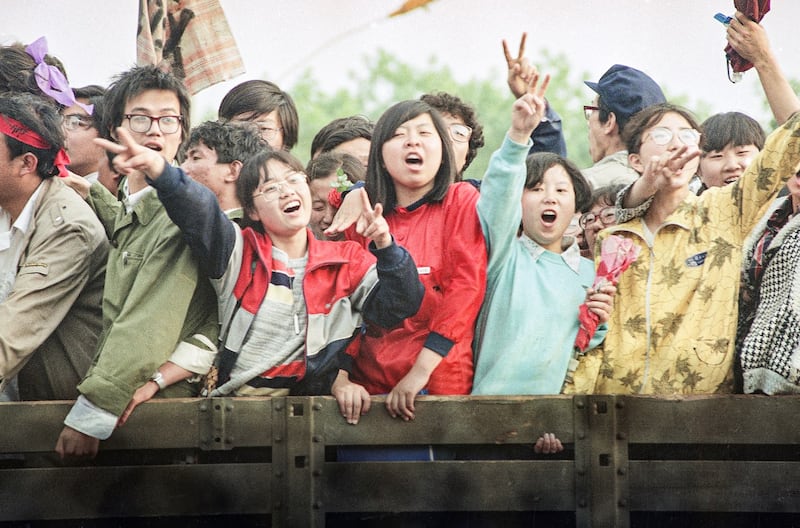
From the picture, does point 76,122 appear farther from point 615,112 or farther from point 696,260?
point 696,260

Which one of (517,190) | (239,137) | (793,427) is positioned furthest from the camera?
(239,137)

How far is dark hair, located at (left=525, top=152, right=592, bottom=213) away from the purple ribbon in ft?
6.50

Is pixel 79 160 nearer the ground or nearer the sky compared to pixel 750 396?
nearer the sky

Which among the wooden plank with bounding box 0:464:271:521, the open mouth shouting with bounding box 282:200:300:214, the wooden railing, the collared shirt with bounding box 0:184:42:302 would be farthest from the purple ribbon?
the wooden plank with bounding box 0:464:271:521

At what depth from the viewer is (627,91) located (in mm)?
4590

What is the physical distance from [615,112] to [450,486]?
1888 millimetres

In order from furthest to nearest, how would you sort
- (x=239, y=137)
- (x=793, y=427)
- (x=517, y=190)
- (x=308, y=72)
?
(x=308, y=72) < (x=239, y=137) < (x=517, y=190) < (x=793, y=427)

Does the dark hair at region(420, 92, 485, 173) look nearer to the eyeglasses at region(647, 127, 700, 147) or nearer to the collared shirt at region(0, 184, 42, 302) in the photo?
the eyeglasses at region(647, 127, 700, 147)

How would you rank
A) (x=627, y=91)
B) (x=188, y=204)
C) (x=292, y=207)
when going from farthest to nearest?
(x=627, y=91) < (x=292, y=207) < (x=188, y=204)

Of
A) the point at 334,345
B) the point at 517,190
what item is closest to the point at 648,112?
the point at 517,190

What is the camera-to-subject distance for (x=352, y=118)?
4.78 m

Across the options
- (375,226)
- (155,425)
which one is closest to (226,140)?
(375,226)

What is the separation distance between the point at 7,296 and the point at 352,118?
5.36ft

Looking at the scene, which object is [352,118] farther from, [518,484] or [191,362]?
[518,484]
